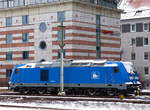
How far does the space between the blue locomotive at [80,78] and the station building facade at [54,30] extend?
13.9 m

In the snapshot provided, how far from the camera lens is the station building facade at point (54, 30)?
5841 centimetres

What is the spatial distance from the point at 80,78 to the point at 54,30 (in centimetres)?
1984

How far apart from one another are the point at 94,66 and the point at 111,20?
86.1ft

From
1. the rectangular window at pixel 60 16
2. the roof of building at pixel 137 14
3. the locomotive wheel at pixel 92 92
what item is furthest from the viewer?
the roof of building at pixel 137 14

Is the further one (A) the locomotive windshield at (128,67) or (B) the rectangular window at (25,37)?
(B) the rectangular window at (25,37)

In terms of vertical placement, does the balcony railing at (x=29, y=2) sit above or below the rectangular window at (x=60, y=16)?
above

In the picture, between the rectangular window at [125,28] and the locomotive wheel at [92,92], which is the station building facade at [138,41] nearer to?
the rectangular window at [125,28]

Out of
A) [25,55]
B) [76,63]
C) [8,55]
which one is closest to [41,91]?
[76,63]

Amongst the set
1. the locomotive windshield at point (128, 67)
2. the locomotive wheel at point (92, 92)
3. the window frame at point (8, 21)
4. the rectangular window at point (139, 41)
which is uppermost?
the window frame at point (8, 21)

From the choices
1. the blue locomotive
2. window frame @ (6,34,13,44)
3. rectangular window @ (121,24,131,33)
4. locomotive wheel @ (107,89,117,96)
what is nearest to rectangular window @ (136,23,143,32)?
rectangular window @ (121,24,131,33)

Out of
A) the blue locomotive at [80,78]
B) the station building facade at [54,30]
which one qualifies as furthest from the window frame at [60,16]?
the blue locomotive at [80,78]

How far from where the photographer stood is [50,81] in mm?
43125

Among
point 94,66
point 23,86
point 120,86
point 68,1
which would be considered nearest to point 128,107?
point 120,86

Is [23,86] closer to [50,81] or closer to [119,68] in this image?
[50,81]
